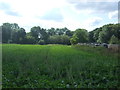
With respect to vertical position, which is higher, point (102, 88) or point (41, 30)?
point (41, 30)

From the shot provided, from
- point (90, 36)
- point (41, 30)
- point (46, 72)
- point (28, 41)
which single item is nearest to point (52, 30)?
point (41, 30)

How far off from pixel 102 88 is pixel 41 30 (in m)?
90.6

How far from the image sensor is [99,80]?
191 inches

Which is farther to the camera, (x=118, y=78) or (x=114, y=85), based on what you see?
(x=118, y=78)

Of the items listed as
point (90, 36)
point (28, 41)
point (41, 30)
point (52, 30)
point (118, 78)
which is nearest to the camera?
point (118, 78)

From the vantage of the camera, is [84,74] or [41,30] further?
[41,30]

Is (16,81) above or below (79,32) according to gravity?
below

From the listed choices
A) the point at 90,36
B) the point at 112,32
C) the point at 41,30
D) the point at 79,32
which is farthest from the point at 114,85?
the point at 41,30

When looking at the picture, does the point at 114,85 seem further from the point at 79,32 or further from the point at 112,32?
→ the point at 79,32

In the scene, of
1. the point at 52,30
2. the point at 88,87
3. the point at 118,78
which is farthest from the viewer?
the point at 52,30

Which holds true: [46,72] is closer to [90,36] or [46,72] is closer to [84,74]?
[84,74]

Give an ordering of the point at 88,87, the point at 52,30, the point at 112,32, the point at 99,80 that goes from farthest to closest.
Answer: the point at 52,30 → the point at 112,32 → the point at 99,80 → the point at 88,87

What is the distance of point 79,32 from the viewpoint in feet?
236

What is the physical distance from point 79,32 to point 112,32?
17724 mm
